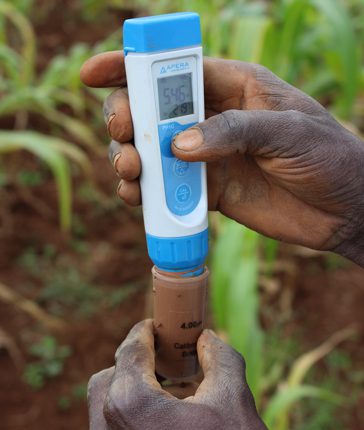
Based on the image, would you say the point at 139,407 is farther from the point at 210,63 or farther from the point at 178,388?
the point at 210,63

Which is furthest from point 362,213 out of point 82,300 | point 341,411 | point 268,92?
point 82,300

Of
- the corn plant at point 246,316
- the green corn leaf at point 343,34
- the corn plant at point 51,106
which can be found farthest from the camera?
the corn plant at point 51,106

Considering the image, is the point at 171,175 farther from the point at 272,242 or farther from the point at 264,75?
the point at 272,242

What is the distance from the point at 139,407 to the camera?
1.87ft

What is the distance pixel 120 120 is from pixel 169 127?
0.26 feet

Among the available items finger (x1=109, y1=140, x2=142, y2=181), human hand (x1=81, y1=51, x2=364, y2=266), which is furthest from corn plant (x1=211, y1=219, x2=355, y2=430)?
finger (x1=109, y1=140, x2=142, y2=181)

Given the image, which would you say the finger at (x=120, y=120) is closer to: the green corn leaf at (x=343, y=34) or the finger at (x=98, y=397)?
the finger at (x=98, y=397)

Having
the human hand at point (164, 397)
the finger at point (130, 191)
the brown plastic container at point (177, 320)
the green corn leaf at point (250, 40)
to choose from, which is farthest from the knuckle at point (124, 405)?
the green corn leaf at point (250, 40)

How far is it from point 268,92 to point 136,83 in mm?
257

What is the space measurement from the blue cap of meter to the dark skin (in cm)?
11

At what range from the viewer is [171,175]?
24.9 inches

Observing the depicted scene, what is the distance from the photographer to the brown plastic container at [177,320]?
642 millimetres

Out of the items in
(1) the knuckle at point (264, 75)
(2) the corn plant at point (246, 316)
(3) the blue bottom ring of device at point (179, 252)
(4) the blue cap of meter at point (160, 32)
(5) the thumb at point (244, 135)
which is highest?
(4) the blue cap of meter at point (160, 32)

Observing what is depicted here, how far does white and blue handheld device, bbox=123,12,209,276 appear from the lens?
57cm
